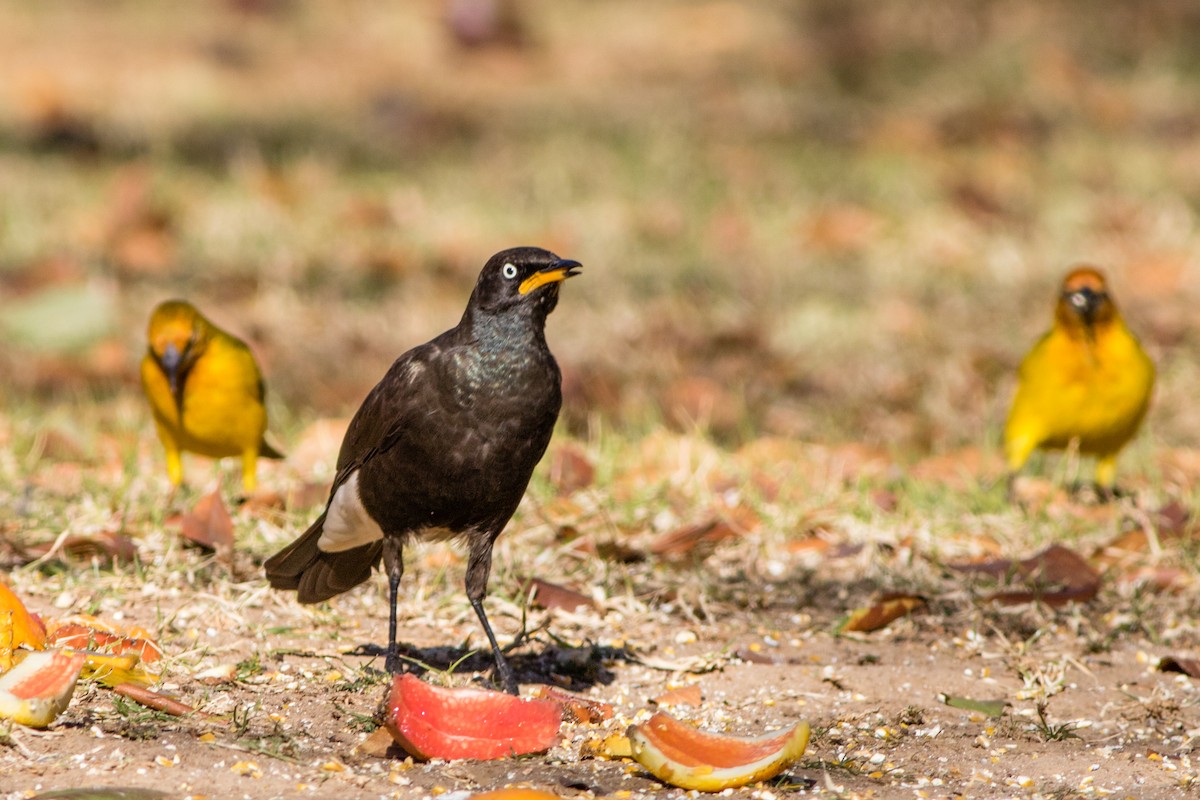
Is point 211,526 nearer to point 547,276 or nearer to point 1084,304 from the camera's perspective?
point 547,276

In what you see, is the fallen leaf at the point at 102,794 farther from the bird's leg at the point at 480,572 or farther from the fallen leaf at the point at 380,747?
the bird's leg at the point at 480,572

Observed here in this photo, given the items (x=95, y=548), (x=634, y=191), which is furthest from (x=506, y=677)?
(x=634, y=191)

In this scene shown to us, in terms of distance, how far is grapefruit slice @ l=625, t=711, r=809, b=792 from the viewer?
3379mm

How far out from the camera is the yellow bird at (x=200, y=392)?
559 centimetres

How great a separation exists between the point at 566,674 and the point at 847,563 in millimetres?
1275

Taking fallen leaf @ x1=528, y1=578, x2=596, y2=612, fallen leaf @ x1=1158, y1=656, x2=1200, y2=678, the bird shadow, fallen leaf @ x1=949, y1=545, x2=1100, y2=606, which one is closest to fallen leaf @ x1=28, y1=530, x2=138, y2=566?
the bird shadow

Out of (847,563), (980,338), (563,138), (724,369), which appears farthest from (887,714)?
(563,138)

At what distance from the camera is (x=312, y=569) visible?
14.1 ft

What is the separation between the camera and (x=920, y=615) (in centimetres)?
481

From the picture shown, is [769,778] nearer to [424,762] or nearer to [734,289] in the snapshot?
[424,762]

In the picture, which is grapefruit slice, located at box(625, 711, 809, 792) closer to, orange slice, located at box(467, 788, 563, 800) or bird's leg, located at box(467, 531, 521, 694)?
orange slice, located at box(467, 788, 563, 800)

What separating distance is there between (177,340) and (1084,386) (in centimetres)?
338

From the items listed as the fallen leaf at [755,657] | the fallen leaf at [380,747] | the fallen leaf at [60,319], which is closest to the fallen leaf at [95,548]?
the fallen leaf at [380,747]

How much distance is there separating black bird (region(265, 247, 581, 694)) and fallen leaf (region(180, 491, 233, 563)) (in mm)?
510
